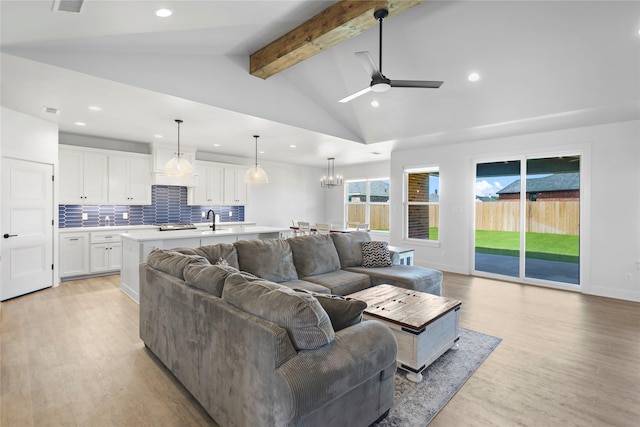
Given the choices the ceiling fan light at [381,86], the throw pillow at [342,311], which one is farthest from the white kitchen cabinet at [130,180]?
the throw pillow at [342,311]

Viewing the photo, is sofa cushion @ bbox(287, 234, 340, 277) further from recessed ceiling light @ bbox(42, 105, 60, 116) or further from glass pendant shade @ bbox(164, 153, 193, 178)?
recessed ceiling light @ bbox(42, 105, 60, 116)

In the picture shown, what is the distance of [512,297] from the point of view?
468 cm

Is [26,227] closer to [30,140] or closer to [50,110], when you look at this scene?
[30,140]

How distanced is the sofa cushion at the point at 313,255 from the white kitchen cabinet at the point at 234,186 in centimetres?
434

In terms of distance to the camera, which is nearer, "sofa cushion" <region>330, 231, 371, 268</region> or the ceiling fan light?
the ceiling fan light

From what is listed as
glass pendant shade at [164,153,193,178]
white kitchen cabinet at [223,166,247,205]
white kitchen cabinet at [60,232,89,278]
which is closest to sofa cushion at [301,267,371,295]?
glass pendant shade at [164,153,193,178]

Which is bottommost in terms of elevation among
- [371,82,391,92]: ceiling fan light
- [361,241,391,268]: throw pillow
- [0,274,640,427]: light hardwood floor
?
[0,274,640,427]: light hardwood floor

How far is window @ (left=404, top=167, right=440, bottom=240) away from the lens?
695 cm

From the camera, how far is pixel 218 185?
303 inches

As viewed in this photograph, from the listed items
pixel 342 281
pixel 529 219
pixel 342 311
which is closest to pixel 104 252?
pixel 342 281

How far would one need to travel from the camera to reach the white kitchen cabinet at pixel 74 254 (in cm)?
546

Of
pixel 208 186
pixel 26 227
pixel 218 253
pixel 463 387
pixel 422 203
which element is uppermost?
pixel 208 186

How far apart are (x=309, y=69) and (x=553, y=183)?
4573 mm

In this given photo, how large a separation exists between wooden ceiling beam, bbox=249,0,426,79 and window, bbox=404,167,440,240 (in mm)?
4171
